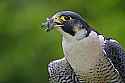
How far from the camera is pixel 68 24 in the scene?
6.64m

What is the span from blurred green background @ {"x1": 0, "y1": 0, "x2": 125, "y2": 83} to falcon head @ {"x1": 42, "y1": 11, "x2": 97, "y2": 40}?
216 inches

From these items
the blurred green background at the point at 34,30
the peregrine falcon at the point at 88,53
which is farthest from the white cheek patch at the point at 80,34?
the blurred green background at the point at 34,30

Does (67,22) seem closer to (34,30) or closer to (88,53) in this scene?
(88,53)

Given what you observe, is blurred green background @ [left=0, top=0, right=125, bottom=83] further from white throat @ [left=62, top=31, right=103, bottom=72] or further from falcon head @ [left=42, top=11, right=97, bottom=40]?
falcon head @ [left=42, top=11, right=97, bottom=40]

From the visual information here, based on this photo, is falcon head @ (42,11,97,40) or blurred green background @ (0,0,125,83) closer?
falcon head @ (42,11,97,40)

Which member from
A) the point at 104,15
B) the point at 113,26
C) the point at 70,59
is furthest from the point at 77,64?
the point at 104,15

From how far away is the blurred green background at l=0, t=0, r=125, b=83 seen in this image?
12883 mm

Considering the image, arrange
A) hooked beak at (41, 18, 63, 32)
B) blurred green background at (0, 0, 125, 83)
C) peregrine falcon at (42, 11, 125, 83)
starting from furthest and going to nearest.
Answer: blurred green background at (0, 0, 125, 83), peregrine falcon at (42, 11, 125, 83), hooked beak at (41, 18, 63, 32)

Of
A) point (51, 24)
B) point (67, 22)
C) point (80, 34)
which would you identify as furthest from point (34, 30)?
point (51, 24)

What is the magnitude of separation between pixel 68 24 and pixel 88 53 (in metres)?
0.47

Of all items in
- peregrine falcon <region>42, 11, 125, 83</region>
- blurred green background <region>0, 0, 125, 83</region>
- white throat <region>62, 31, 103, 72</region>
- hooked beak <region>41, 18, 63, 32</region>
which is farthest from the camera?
blurred green background <region>0, 0, 125, 83</region>

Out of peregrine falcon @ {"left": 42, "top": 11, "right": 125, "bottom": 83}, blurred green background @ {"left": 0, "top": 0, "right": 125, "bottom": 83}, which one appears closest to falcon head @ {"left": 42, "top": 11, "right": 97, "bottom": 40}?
peregrine falcon @ {"left": 42, "top": 11, "right": 125, "bottom": 83}

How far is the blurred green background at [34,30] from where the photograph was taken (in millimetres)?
12883

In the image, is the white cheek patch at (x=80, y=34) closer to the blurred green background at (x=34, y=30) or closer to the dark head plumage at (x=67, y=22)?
the dark head plumage at (x=67, y=22)
